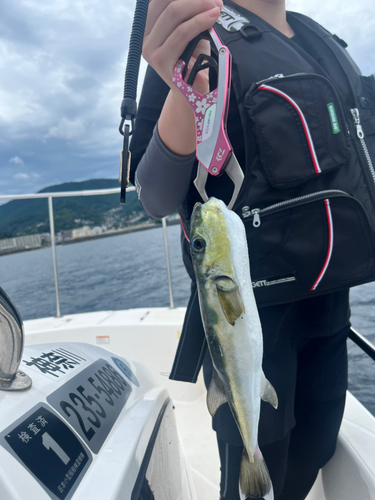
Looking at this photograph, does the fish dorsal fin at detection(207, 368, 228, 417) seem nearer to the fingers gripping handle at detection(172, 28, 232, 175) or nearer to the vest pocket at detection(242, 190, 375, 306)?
the vest pocket at detection(242, 190, 375, 306)

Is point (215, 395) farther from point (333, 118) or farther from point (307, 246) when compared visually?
point (333, 118)

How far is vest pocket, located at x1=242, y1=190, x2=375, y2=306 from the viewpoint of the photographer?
2.55ft

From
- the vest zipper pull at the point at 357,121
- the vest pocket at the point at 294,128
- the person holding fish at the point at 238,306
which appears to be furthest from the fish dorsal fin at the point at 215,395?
the vest zipper pull at the point at 357,121

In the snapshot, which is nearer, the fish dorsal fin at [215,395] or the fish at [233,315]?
the fish at [233,315]

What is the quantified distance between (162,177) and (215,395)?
0.49 m

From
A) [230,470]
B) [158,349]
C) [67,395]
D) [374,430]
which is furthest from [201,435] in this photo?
[67,395]

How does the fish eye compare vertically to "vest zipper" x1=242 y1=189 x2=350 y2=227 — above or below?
below

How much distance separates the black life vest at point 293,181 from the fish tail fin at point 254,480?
337 millimetres

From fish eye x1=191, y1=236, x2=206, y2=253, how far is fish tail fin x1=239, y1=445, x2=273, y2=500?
1.17 ft

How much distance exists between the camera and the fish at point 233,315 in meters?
0.49

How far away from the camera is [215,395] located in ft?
2.04

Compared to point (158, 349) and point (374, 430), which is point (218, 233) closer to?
point (374, 430)

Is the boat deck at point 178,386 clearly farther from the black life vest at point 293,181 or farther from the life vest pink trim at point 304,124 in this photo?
the life vest pink trim at point 304,124

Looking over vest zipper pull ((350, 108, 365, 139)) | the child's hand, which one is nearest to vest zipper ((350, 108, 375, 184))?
vest zipper pull ((350, 108, 365, 139))
